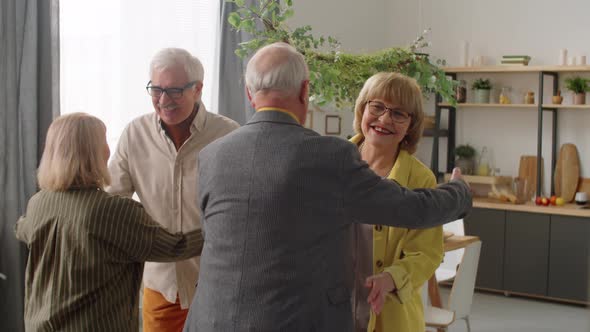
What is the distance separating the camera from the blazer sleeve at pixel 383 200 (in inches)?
78.9

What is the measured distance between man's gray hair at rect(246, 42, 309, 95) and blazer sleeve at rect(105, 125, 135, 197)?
3.25ft

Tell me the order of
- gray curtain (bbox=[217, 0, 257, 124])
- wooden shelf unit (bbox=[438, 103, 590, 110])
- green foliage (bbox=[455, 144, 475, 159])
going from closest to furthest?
gray curtain (bbox=[217, 0, 257, 124])
wooden shelf unit (bbox=[438, 103, 590, 110])
green foliage (bbox=[455, 144, 475, 159])

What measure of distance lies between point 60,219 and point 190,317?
1.70 ft

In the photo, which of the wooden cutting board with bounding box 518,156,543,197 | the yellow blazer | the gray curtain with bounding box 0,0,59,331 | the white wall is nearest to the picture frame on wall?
the white wall

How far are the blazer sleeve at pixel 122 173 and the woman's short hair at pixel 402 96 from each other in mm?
938

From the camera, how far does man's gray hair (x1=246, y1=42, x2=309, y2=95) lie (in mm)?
2061

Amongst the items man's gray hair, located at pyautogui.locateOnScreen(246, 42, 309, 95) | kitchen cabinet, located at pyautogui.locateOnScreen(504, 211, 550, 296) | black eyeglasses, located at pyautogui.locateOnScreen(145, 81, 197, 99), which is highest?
man's gray hair, located at pyautogui.locateOnScreen(246, 42, 309, 95)

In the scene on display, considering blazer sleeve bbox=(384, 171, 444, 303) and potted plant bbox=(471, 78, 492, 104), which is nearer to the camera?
blazer sleeve bbox=(384, 171, 444, 303)

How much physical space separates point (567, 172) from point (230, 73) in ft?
11.1

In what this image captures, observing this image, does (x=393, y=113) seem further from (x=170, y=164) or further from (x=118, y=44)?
(x=118, y=44)

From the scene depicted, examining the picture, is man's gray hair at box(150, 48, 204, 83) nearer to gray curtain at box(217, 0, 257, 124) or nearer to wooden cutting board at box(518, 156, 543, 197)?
gray curtain at box(217, 0, 257, 124)

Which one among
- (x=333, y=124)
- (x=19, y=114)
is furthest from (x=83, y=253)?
(x=333, y=124)

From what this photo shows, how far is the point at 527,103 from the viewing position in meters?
7.25

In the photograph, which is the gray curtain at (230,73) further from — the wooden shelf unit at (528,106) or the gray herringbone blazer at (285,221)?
the gray herringbone blazer at (285,221)
